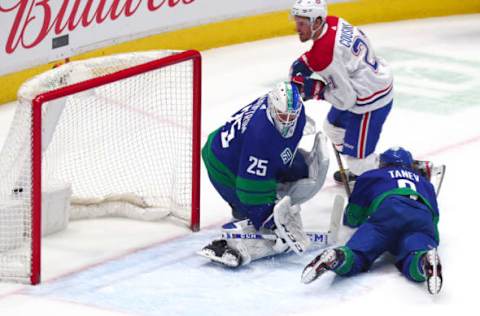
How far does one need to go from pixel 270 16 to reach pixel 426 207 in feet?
12.6

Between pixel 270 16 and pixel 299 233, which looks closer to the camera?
pixel 299 233

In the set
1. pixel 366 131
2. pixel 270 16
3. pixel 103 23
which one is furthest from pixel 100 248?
pixel 270 16

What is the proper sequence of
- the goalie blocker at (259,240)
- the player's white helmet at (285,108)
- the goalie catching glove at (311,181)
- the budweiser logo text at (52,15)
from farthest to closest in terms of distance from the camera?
the budweiser logo text at (52,15) < the goalie catching glove at (311,181) < the goalie blocker at (259,240) < the player's white helmet at (285,108)

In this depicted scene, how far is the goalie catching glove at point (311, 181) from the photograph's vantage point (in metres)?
5.15

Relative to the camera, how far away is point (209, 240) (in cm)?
525

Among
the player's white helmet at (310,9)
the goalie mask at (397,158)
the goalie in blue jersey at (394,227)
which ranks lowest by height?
the goalie in blue jersey at (394,227)

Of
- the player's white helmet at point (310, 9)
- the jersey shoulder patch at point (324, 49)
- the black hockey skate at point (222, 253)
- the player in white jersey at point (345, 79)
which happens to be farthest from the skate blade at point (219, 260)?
the player's white helmet at point (310, 9)

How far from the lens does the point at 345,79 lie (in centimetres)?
543

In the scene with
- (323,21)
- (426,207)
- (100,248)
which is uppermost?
(323,21)

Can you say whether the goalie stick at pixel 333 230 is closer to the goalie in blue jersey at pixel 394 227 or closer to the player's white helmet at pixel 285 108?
the goalie in blue jersey at pixel 394 227

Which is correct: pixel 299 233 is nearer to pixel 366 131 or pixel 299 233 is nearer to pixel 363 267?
pixel 363 267

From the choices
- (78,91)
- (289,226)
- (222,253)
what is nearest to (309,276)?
(289,226)

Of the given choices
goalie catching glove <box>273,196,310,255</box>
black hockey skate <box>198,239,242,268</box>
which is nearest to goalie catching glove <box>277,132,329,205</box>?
goalie catching glove <box>273,196,310,255</box>

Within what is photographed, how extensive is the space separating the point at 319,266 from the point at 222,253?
491 millimetres
